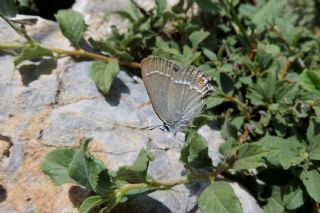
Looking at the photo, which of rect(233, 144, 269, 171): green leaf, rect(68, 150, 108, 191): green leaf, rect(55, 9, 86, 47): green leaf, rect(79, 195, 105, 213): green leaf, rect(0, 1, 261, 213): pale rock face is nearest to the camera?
rect(68, 150, 108, 191): green leaf

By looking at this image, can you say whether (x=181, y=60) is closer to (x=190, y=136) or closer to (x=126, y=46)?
Result: (x=126, y=46)

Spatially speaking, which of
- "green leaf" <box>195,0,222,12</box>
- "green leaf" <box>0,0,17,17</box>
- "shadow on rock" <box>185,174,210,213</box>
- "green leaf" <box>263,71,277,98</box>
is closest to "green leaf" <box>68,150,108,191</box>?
"shadow on rock" <box>185,174,210,213</box>

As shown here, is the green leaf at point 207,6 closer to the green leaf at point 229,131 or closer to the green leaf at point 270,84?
the green leaf at point 270,84

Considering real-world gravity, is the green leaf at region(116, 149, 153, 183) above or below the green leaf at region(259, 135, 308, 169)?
above

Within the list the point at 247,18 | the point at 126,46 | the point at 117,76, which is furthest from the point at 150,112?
the point at 247,18

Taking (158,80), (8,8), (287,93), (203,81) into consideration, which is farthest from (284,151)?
(8,8)

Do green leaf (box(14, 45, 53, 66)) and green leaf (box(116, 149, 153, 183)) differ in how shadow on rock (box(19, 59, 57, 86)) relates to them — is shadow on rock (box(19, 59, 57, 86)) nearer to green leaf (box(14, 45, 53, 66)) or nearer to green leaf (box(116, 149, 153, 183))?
green leaf (box(14, 45, 53, 66))

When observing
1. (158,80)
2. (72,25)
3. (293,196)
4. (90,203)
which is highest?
(158,80)

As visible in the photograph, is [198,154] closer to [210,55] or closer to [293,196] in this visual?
[293,196]
